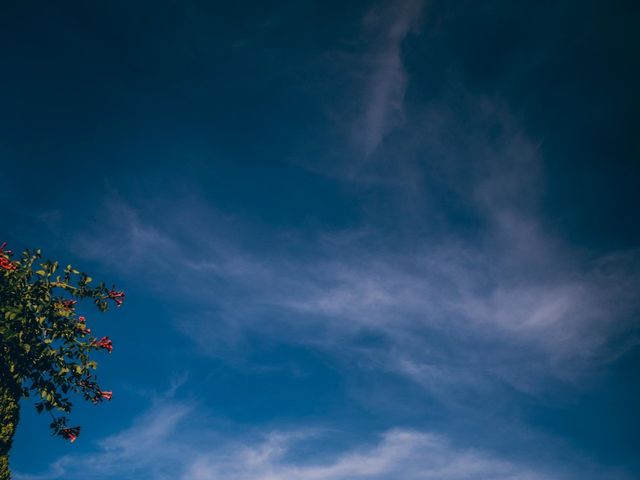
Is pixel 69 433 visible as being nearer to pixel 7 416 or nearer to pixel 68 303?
pixel 7 416

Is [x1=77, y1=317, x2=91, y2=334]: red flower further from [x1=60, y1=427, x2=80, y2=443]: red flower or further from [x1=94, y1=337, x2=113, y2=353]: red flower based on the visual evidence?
[x1=60, y1=427, x2=80, y2=443]: red flower

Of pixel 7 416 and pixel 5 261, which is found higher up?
pixel 5 261

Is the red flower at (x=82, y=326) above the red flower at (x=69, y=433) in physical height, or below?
above

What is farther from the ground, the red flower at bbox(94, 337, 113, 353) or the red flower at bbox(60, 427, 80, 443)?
the red flower at bbox(94, 337, 113, 353)

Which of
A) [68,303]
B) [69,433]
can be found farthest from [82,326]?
[69,433]

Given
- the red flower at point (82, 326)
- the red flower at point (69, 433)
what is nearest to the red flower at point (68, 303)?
the red flower at point (82, 326)

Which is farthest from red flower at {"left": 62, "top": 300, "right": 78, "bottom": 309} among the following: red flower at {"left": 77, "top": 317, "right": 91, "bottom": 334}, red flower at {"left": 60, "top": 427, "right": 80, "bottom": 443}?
red flower at {"left": 60, "top": 427, "right": 80, "bottom": 443}

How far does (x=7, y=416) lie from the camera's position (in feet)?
35.6

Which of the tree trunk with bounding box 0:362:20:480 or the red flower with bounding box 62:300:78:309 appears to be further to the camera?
the red flower with bounding box 62:300:78:309

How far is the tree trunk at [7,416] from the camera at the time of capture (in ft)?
34.8

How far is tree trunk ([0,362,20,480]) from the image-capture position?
10.6 meters

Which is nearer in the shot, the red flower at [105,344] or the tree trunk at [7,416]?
the tree trunk at [7,416]

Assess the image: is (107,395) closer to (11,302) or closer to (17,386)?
(17,386)

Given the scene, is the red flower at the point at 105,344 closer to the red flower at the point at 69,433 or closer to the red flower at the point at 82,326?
the red flower at the point at 82,326
